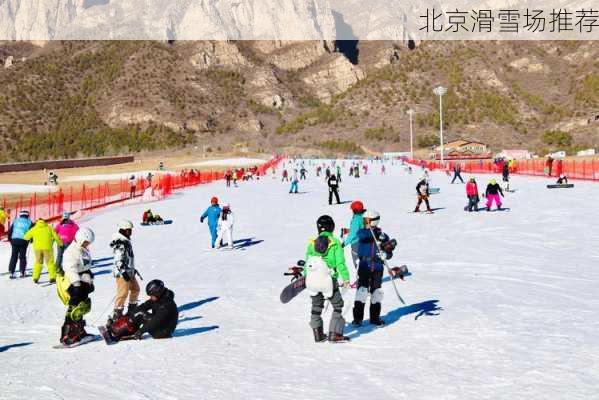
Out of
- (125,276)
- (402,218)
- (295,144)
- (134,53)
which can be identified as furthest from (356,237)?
(134,53)

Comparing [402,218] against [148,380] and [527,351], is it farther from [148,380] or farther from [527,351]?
[148,380]

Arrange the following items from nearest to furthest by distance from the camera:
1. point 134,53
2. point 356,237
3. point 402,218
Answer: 1. point 356,237
2. point 402,218
3. point 134,53

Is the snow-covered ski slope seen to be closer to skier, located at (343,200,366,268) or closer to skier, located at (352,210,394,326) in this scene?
skier, located at (352,210,394,326)

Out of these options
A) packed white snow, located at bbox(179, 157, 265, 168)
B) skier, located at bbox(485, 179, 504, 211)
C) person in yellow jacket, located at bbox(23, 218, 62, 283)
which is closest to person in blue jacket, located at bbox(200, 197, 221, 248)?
person in yellow jacket, located at bbox(23, 218, 62, 283)

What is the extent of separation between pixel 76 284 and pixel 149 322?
3.55 feet

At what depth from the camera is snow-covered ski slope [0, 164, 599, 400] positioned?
7.05 m

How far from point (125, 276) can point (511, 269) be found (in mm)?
8472

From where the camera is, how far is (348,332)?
935cm

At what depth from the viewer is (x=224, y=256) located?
17.4 meters

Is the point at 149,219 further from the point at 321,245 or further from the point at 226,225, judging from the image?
the point at 321,245

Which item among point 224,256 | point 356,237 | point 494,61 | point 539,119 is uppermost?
point 494,61

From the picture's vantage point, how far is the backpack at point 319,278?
810 cm

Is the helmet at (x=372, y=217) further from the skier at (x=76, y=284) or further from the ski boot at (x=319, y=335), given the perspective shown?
the skier at (x=76, y=284)

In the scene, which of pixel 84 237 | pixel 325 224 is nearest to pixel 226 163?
pixel 84 237
